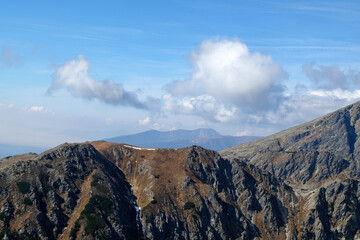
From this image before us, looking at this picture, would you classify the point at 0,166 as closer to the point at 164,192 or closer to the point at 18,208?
the point at 18,208

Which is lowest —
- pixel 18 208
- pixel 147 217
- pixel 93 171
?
pixel 147 217

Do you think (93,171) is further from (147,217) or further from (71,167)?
(147,217)

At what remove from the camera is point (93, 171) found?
194000mm

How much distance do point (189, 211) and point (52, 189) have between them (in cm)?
7256

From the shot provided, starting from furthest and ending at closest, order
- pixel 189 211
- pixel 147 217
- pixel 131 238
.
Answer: pixel 189 211 → pixel 147 217 → pixel 131 238

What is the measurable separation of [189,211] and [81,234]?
61.2 metres

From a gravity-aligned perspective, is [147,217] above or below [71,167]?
below

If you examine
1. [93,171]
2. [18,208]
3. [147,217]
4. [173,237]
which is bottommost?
Result: [173,237]

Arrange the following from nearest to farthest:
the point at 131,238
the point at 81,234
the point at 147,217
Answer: the point at 81,234, the point at 131,238, the point at 147,217

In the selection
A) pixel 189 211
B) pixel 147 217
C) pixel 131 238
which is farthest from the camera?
pixel 189 211

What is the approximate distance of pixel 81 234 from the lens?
152875 mm

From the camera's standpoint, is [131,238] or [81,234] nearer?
[81,234]

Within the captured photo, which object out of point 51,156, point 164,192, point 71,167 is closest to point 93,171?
point 71,167

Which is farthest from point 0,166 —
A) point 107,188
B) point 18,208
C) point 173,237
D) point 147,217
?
point 173,237
